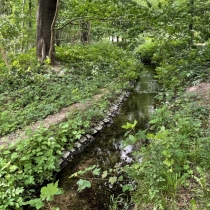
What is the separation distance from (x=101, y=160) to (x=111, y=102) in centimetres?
320

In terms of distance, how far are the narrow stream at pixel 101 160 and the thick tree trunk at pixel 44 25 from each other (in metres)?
4.37

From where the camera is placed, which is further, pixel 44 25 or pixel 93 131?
pixel 44 25

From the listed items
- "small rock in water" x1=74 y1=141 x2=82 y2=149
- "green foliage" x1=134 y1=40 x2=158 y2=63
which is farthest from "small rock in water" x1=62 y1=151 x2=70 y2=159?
"green foliage" x1=134 y1=40 x2=158 y2=63

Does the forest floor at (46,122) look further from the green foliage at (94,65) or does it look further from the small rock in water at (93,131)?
the green foliage at (94,65)

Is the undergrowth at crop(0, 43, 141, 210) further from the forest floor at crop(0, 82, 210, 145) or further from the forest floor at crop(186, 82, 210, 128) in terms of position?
the forest floor at crop(186, 82, 210, 128)

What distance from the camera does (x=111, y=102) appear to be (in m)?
7.41

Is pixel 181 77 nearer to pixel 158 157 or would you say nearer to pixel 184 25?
pixel 184 25

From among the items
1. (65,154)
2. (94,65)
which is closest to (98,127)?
(65,154)

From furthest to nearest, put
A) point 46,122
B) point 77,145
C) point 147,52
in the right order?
point 147,52, point 46,122, point 77,145

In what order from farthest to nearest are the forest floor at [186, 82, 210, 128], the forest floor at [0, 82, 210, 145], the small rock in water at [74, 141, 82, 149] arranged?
1. the forest floor at [186, 82, 210, 128]
2. the small rock in water at [74, 141, 82, 149]
3. the forest floor at [0, 82, 210, 145]

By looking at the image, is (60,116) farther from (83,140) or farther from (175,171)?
(175,171)

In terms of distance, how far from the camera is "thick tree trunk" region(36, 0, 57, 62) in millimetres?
8883

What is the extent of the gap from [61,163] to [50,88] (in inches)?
143

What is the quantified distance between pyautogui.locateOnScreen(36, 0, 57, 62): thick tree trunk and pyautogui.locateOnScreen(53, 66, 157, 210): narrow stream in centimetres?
437
